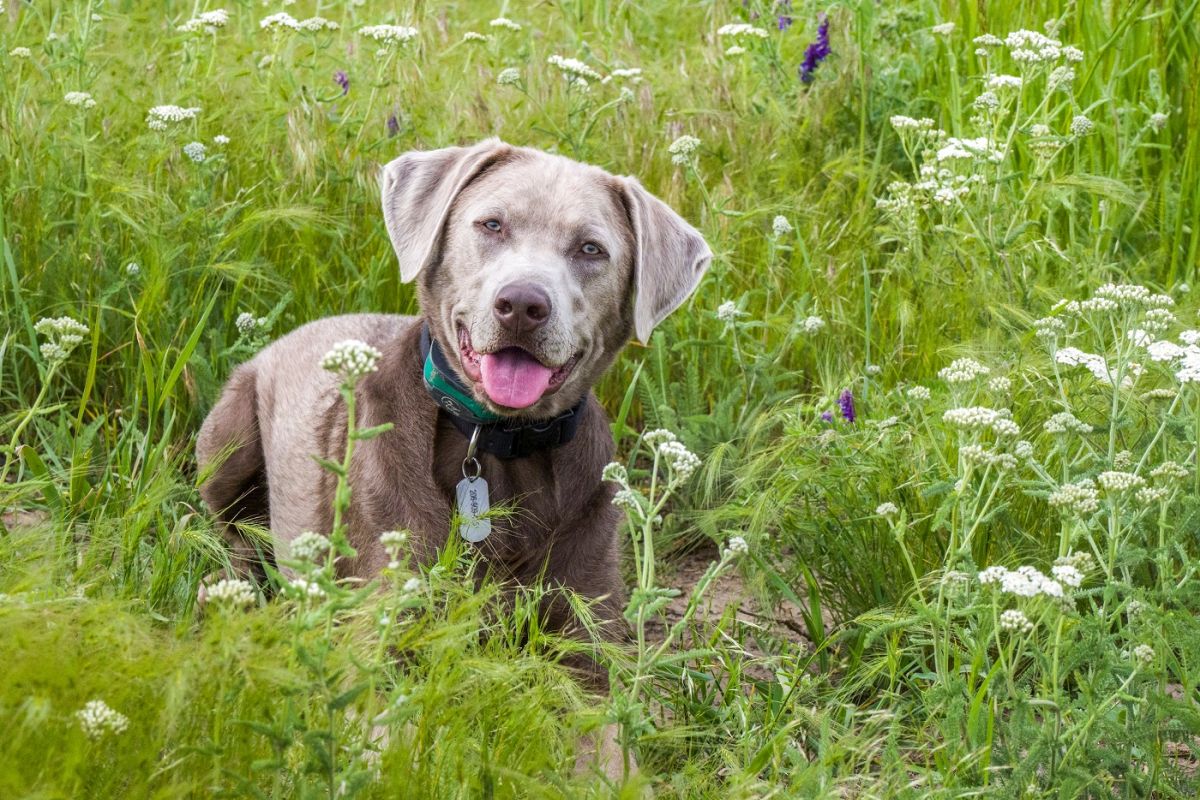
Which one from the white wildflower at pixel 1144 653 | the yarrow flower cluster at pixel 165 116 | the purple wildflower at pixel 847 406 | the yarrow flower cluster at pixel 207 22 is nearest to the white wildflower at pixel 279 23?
the yarrow flower cluster at pixel 207 22

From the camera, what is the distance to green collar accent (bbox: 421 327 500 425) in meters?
3.60

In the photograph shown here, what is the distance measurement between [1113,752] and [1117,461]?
2.17 ft

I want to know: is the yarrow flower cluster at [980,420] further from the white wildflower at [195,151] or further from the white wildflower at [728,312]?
the white wildflower at [195,151]

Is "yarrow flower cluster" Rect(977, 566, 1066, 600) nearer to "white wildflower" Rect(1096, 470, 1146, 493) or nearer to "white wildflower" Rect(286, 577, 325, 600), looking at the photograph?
"white wildflower" Rect(1096, 470, 1146, 493)

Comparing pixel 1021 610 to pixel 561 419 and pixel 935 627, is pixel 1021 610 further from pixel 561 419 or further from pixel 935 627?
pixel 561 419

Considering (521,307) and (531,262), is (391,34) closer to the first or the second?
(531,262)

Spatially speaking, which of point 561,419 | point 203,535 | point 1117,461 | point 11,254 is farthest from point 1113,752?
point 11,254

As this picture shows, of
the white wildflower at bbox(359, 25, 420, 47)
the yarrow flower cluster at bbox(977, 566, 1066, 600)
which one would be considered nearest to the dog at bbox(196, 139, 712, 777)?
the white wildflower at bbox(359, 25, 420, 47)

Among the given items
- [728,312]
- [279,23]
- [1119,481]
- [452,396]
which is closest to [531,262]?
[452,396]

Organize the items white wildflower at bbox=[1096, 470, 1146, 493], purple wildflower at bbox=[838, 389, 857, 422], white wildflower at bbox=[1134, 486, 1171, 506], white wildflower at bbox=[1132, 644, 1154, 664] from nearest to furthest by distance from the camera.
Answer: white wildflower at bbox=[1132, 644, 1154, 664] → white wildflower at bbox=[1096, 470, 1146, 493] → white wildflower at bbox=[1134, 486, 1171, 506] → purple wildflower at bbox=[838, 389, 857, 422]

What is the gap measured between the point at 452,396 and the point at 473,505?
28 cm

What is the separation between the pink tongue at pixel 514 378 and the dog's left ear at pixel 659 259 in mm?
371

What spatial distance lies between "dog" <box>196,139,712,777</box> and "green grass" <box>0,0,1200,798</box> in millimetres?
304

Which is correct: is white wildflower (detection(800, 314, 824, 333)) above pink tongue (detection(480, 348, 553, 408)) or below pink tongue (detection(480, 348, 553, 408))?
below
